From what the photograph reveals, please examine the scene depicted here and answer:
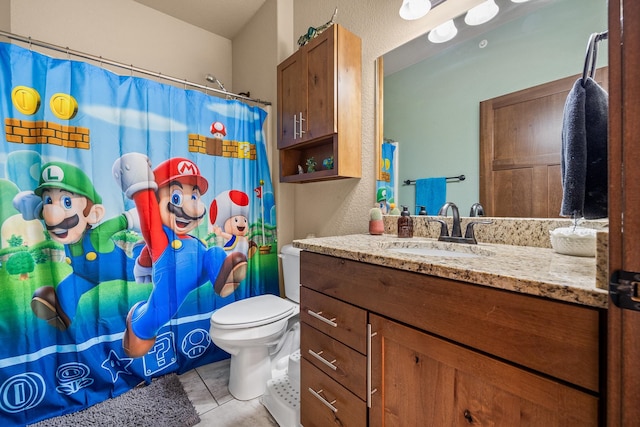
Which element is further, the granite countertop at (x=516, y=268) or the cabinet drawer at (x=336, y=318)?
the cabinet drawer at (x=336, y=318)

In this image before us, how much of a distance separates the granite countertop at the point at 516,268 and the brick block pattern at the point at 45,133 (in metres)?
1.38

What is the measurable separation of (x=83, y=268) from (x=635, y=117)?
2.02 metres

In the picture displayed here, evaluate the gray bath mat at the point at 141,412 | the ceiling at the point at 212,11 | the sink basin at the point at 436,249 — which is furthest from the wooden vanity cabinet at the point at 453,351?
the ceiling at the point at 212,11

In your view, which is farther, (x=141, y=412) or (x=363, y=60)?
(x=363, y=60)

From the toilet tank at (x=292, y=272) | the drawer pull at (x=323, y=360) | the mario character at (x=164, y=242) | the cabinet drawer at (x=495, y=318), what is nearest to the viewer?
the cabinet drawer at (x=495, y=318)

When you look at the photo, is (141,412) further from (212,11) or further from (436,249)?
(212,11)

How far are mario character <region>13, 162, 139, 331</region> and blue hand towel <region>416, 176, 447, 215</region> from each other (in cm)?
162

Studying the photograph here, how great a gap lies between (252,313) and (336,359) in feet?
2.12

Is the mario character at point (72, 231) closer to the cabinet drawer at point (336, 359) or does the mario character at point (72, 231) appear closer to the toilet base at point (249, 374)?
the toilet base at point (249, 374)

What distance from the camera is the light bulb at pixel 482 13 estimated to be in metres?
1.06

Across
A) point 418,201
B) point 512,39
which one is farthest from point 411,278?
point 512,39

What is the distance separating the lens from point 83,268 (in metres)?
1.38

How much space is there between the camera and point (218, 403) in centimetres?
140

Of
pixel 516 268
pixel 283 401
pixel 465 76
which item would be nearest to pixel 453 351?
pixel 516 268
